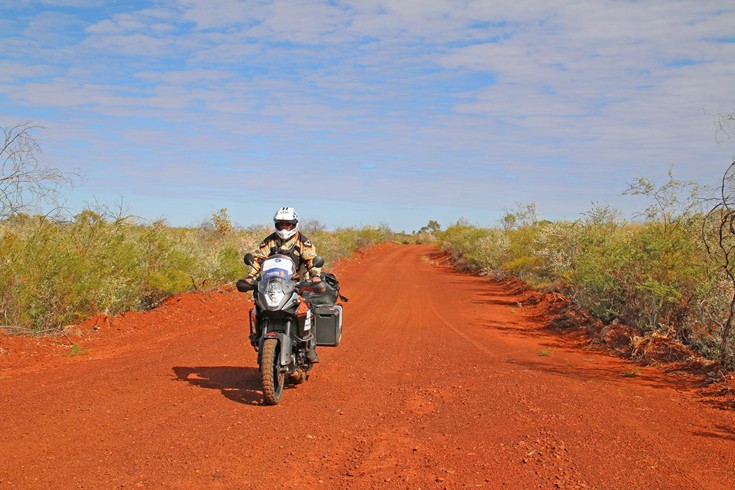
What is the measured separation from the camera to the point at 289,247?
795cm

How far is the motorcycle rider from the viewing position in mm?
7832

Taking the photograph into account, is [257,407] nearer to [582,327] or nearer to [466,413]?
[466,413]

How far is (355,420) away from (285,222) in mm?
2667

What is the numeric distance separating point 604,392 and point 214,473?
5198mm

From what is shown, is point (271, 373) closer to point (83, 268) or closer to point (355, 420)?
point (355, 420)

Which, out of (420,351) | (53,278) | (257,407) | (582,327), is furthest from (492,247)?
(257,407)

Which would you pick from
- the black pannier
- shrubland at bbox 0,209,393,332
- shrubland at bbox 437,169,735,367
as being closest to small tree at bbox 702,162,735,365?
shrubland at bbox 437,169,735,367

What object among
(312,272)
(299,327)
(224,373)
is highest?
(312,272)

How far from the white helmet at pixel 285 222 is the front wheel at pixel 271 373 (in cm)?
149

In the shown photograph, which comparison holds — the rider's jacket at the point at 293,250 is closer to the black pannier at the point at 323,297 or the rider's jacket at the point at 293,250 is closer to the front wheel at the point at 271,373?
the black pannier at the point at 323,297

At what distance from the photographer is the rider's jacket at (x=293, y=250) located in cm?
786

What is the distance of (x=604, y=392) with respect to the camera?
7.96 meters

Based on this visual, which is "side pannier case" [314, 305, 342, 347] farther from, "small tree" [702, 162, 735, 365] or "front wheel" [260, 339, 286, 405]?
"small tree" [702, 162, 735, 365]

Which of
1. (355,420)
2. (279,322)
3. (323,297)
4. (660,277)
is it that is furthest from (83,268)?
(660,277)
